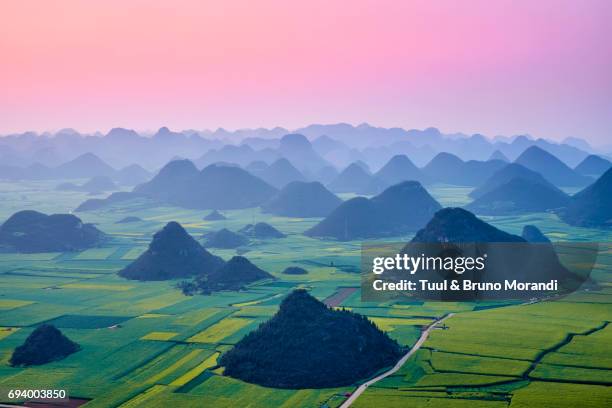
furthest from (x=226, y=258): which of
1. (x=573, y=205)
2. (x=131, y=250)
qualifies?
(x=573, y=205)

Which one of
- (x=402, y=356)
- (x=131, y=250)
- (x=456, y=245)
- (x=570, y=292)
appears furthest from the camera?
(x=131, y=250)

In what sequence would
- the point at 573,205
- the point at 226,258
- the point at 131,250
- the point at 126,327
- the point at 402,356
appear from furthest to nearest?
the point at 573,205, the point at 131,250, the point at 226,258, the point at 126,327, the point at 402,356

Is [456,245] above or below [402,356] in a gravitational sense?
above

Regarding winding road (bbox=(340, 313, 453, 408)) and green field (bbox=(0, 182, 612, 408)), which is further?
green field (bbox=(0, 182, 612, 408))

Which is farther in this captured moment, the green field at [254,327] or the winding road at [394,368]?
the green field at [254,327]

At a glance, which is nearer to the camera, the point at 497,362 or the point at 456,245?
the point at 497,362

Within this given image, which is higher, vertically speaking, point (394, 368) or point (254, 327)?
point (254, 327)

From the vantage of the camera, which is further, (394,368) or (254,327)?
(254,327)

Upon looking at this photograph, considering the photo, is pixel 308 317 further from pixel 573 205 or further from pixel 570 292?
pixel 573 205
